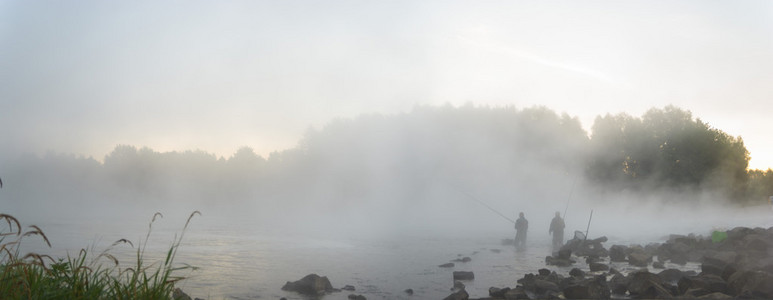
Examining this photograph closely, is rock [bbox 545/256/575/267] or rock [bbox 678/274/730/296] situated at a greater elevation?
rock [bbox 678/274/730/296]

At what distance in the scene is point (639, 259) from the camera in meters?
24.5

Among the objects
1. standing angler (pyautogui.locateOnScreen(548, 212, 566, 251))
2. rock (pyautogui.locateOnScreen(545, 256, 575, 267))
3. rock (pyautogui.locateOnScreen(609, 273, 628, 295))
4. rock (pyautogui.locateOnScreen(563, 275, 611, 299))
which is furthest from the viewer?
standing angler (pyautogui.locateOnScreen(548, 212, 566, 251))

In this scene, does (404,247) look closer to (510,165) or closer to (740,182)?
(740,182)

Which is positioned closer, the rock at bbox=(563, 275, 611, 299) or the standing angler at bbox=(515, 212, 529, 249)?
the rock at bbox=(563, 275, 611, 299)

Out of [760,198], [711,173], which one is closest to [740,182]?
[711,173]

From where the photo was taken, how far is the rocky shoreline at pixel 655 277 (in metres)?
13.4

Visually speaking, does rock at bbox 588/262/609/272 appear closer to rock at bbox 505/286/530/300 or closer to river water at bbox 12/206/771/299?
river water at bbox 12/206/771/299

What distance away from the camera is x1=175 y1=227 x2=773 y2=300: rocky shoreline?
13.4 meters

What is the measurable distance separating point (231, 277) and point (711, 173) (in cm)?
6024

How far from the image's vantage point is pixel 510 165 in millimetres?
95812

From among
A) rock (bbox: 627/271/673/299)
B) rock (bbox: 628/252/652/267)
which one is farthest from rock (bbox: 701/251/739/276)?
rock (bbox: 628/252/652/267)

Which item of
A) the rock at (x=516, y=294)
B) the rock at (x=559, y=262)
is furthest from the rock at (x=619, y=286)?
the rock at (x=559, y=262)

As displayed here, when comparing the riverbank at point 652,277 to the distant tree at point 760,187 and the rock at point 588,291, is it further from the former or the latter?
the distant tree at point 760,187

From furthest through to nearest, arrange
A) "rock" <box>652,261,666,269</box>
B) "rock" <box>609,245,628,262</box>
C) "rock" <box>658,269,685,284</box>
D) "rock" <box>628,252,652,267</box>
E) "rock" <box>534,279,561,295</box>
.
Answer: "rock" <box>609,245,628,262</box> < "rock" <box>628,252,652,267</box> < "rock" <box>652,261,666,269</box> < "rock" <box>658,269,685,284</box> < "rock" <box>534,279,561,295</box>
